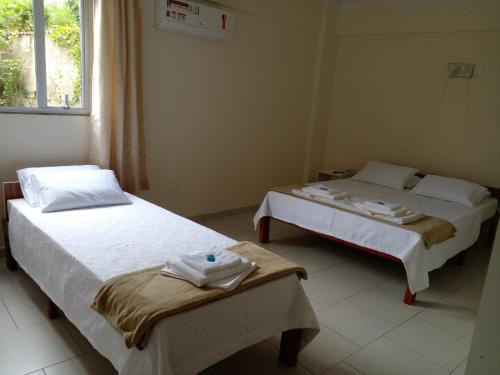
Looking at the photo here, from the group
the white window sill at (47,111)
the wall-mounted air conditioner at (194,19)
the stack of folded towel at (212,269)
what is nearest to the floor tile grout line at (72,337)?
the stack of folded towel at (212,269)

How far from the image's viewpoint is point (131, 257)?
76.0 inches

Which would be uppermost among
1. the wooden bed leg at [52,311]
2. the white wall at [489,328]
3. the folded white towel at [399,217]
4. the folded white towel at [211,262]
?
the white wall at [489,328]

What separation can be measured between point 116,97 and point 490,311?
296 centimetres

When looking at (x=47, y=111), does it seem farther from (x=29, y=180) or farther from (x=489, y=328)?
(x=489, y=328)

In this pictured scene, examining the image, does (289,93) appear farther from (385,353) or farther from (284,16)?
(385,353)

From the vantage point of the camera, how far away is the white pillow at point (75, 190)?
8.38ft

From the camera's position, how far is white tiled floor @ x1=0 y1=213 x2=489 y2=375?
1932 millimetres

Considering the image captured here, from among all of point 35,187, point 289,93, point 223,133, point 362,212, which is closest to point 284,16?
point 289,93

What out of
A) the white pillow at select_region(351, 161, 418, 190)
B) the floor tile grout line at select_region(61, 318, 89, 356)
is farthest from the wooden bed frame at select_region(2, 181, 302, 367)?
the white pillow at select_region(351, 161, 418, 190)

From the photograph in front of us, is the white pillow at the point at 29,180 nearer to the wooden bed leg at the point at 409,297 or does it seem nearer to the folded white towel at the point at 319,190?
the folded white towel at the point at 319,190

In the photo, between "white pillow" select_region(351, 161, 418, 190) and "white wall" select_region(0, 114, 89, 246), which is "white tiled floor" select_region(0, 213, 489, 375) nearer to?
"white wall" select_region(0, 114, 89, 246)

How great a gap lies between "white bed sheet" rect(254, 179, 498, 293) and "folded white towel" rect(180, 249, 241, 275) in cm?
145

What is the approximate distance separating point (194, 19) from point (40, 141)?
1.68 metres

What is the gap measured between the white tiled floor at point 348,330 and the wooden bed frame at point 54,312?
0.15 ft
